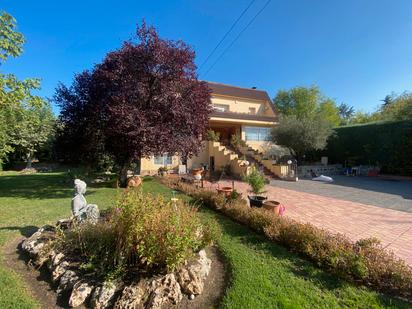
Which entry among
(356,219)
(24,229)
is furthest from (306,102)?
(24,229)

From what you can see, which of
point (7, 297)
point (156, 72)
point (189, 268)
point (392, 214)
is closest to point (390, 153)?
point (392, 214)

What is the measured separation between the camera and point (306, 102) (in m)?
36.0

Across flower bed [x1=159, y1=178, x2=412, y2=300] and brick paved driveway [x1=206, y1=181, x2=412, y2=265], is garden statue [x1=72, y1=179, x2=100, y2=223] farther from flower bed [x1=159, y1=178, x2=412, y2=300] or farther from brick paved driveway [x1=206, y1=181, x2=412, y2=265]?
brick paved driveway [x1=206, y1=181, x2=412, y2=265]

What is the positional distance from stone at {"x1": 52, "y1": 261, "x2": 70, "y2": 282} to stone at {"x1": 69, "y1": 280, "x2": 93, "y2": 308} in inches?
22.0

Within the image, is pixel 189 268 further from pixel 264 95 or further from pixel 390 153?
pixel 264 95

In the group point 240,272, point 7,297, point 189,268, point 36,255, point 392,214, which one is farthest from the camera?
point 392,214

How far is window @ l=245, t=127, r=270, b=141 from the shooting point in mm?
19328

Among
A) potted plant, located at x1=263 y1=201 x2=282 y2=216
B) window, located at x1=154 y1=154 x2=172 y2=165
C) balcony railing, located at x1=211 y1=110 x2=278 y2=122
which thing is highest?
balcony railing, located at x1=211 y1=110 x2=278 y2=122

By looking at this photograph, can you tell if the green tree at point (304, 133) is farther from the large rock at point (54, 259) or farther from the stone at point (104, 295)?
the large rock at point (54, 259)

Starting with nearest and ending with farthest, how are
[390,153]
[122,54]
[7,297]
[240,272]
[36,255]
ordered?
1. [7,297]
2. [240,272]
3. [36,255]
4. [122,54]
5. [390,153]

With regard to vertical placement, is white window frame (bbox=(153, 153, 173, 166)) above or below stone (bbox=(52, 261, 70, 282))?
above

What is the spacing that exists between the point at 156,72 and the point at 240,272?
8576 mm

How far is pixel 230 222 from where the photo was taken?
581cm

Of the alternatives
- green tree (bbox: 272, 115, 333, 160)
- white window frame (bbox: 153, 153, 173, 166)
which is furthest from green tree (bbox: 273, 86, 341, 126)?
white window frame (bbox: 153, 153, 173, 166)
